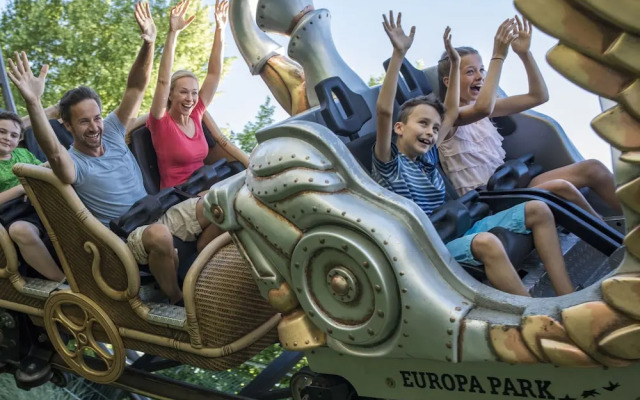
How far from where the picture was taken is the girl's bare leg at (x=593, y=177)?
2646mm

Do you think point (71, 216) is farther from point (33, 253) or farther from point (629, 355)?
point (629, 355)

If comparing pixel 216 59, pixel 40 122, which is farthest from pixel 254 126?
pixel 40 122

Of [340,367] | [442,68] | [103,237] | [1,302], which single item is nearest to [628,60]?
[340,367]

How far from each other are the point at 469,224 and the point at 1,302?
1.72 metres

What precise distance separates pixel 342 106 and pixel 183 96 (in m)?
0.74

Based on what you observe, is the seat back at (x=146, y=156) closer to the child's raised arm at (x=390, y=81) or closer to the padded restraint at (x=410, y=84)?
the padded restraint at (x=410, y=84)

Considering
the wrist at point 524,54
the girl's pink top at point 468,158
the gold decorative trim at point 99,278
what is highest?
the wrist at point 524,54

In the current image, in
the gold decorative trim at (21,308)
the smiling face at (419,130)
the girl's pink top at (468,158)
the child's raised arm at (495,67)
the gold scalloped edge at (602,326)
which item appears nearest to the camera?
the gold scalloped edge at (602,326)

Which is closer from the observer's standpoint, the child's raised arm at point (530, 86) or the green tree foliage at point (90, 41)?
the child's raised arm at point (530, 86)

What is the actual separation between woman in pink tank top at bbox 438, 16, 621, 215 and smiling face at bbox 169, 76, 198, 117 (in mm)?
880

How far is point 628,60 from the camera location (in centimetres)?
154

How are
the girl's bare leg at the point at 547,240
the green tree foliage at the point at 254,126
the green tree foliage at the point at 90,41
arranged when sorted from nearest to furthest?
1. the girl's bare leg at the point at 547,240
2. the green tree foliage at the point at 254,126
3. the green tree foliage at the point at 90,41

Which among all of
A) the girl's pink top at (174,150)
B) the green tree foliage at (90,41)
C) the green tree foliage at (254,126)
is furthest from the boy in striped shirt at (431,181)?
the green tree foliage at (90,41)

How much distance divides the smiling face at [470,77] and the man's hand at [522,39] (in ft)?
0.63
